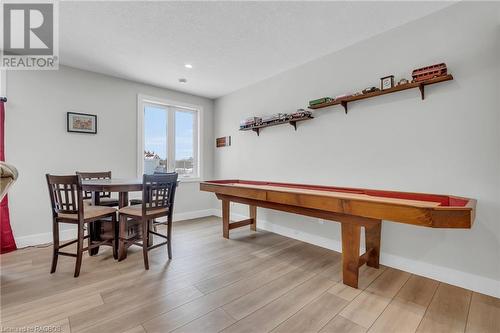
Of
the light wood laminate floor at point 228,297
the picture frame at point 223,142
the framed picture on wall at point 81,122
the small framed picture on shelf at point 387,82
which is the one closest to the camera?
the light wood laminate floor at point 228,297

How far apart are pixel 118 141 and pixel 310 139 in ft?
9.90

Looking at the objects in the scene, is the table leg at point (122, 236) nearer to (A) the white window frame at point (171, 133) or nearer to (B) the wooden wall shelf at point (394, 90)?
(A) the white window frame at point (171, 133)

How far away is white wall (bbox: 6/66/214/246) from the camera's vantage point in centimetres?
295

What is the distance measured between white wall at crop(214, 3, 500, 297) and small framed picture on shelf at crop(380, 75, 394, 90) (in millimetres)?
134

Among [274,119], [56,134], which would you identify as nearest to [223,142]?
[274,119]

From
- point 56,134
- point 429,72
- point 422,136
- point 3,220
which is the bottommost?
point 3,220

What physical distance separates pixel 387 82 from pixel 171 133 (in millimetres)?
3564

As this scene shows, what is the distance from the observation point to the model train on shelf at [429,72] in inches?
80.1

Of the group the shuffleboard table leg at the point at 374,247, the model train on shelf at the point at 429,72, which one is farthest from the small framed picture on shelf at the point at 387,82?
the shuffleboard table leg at the point at 374,247

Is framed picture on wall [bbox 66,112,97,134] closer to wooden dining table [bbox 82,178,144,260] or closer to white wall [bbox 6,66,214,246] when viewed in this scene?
white wall [bbox 6,66,214,246]

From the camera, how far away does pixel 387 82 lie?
7.73 feet
